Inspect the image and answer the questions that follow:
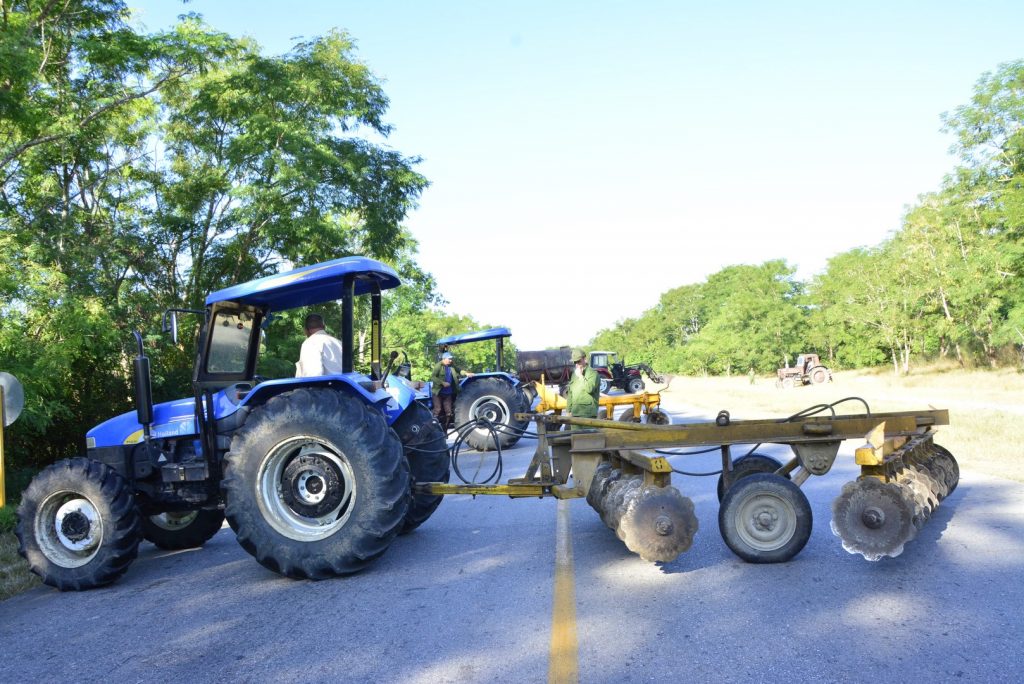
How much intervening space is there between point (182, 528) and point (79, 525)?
1343mm

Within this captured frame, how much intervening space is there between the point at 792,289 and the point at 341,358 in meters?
64.2

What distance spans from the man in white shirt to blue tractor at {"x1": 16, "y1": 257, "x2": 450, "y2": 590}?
10cm

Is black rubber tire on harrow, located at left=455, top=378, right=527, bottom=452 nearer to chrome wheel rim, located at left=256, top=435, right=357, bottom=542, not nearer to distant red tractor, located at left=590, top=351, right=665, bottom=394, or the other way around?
chrome wheel rim, located at left=256, top=435, right=357, bottom=542

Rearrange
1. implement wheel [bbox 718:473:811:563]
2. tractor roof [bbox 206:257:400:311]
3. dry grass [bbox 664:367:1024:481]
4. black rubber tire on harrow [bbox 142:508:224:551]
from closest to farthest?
implement wheel [bbox 718:473:811:563], tractor roof [bbox 206:257:400:311], black rubber tire on harrow [bbox 142:508:224:551], dry grass [bbox 664:367:1024:481]

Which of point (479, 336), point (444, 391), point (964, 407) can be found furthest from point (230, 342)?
point (964, 407)

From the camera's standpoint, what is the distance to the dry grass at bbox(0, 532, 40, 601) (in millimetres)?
6391

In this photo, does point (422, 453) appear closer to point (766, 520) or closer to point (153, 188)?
point (766, 520)

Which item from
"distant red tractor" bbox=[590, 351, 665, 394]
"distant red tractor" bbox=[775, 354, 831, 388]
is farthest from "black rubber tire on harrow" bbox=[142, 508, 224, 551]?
"distant red tractor" bbox=[775, 354, 831, 388]

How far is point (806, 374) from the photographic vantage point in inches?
1674

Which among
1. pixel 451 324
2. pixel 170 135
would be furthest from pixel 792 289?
pixel 170 135

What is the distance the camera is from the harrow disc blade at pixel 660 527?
18.3 feet

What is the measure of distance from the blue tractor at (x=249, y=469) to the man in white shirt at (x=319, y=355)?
0.10m

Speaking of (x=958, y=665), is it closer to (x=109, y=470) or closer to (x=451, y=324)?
(x=109, y=470)

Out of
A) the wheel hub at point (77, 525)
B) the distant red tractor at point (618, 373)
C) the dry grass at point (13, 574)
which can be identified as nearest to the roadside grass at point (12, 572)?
the dry grass at point (13, 574)
